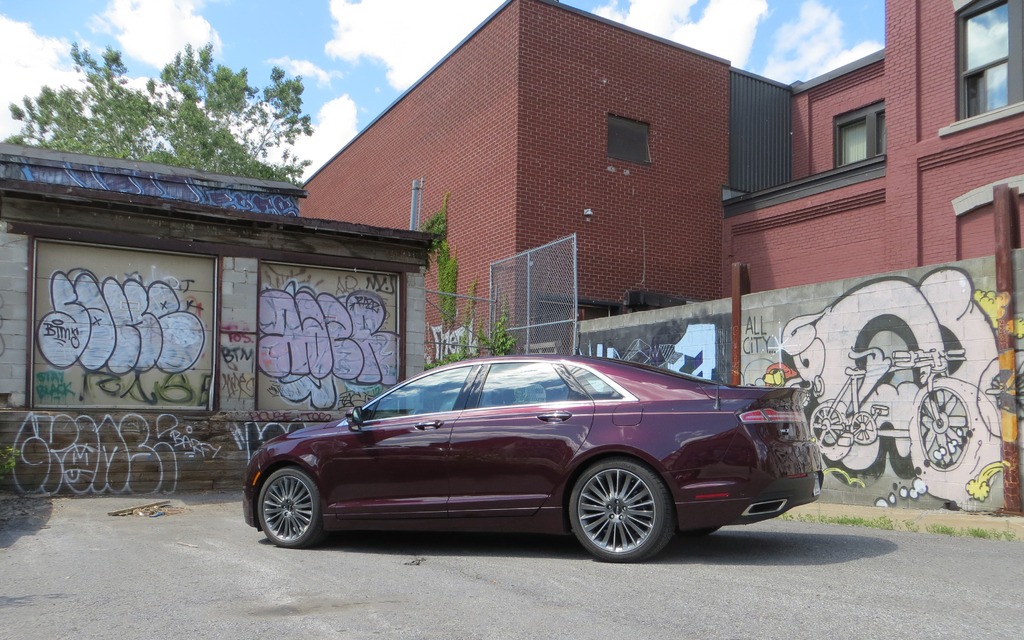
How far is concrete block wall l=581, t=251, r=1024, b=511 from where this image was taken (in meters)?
8.82

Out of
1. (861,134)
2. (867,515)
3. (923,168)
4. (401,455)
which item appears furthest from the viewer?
(861,134)

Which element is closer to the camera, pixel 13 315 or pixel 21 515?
pixel 21 515

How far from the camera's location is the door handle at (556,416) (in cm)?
638

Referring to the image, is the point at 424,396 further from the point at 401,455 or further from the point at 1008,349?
the point at 1008,349

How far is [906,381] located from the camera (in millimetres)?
9555

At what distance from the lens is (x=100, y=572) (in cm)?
622

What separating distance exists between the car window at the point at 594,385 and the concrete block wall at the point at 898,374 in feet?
15.0

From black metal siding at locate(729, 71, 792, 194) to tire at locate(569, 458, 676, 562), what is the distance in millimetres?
15070

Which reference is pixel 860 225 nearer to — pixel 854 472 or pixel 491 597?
pixel 854 472

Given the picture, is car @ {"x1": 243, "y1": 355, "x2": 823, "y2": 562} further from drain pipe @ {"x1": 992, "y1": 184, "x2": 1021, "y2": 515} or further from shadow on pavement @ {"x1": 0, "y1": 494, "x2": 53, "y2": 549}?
drain pipe @ {"x1": 992, "y1": 184, "x2": 1021, "y2": 515}

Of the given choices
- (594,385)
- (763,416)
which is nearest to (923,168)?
(763,416)

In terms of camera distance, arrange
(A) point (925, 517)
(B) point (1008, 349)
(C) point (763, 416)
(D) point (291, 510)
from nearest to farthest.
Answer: (C) point (763, 416) → (D) point (291, 510) → (B) point (1008, 349) → (A) point (925, 517)

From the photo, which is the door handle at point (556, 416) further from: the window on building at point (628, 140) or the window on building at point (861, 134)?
the window on building at point (861, 134)

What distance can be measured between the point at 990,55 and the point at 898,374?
7.47 metres
